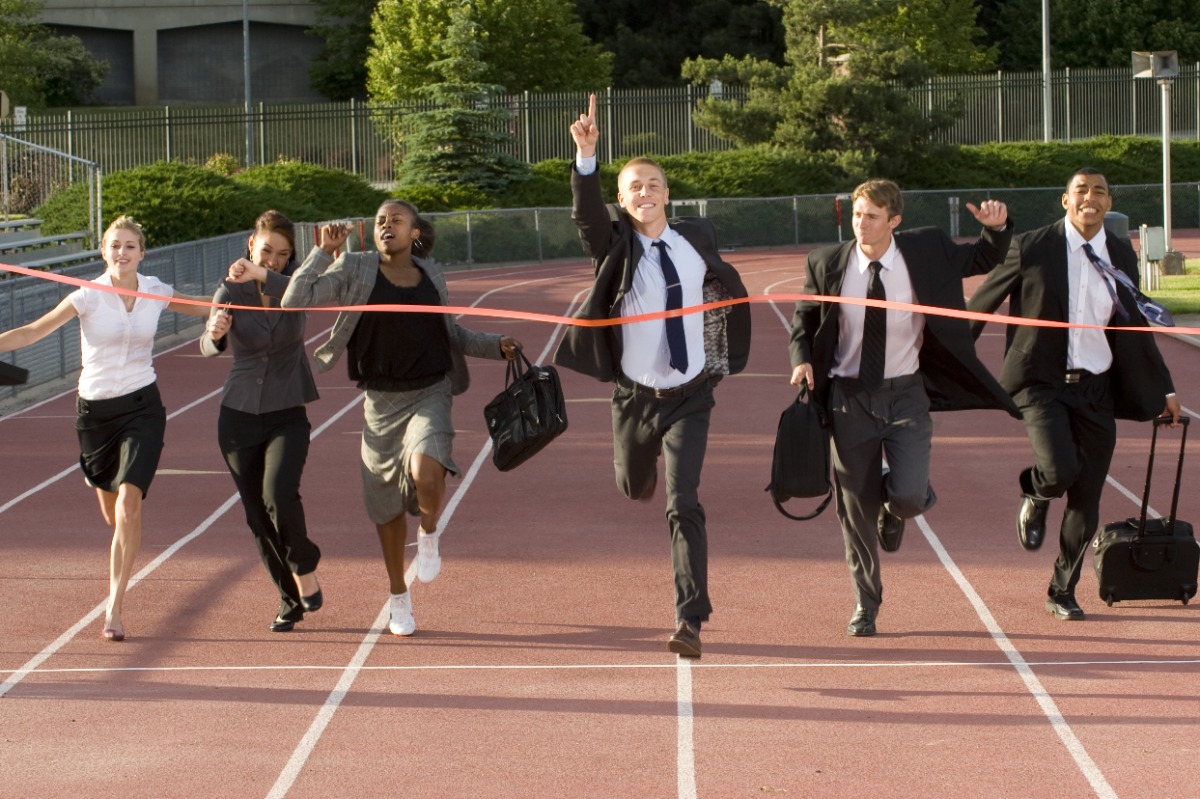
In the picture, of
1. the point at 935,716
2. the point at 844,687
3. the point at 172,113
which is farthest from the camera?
the point at 172,113

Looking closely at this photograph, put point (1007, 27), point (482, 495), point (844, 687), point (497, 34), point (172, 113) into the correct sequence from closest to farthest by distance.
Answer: point (844, 687)
point (482, 495)
point (172, 113)
point (497, 34)
point (1007, 27)

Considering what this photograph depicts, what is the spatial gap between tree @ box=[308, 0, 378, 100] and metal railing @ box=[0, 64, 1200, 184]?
18.0 metres

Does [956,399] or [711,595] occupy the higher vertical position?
[956,399]

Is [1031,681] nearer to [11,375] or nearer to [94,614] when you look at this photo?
[11,375]

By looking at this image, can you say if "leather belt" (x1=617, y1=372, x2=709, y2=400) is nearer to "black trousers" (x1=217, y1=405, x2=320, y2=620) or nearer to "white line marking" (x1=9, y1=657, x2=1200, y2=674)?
"white line marking" (x1=9, y1=657, x2=1200, y2=674)

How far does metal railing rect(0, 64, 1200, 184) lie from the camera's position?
44.4 metres

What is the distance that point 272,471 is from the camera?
307 inches

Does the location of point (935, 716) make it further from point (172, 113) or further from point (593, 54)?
point (593, 54)

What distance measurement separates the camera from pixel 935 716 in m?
6.45

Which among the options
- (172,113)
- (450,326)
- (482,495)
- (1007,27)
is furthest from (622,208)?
(1007,27)

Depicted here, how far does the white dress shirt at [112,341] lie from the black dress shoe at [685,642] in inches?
99.5

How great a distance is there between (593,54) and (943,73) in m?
Result: 11.3

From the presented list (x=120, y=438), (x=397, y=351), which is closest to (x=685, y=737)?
(x=397, y=351)

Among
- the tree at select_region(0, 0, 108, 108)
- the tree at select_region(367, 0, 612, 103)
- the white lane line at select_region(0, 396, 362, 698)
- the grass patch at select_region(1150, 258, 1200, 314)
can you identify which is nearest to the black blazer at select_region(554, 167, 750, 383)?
the white lane line at select_region(0, 396, 362, 698)
